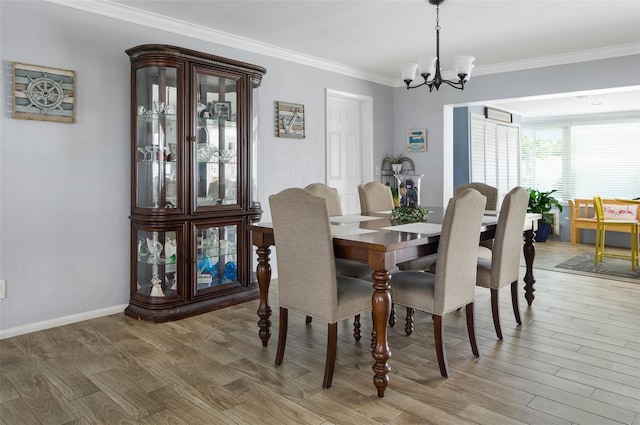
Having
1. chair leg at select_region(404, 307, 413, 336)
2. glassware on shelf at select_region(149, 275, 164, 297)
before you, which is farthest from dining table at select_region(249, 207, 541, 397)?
glassware on shelf at select_region(149, 275, 164, 297)

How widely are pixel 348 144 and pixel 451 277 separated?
356 cm

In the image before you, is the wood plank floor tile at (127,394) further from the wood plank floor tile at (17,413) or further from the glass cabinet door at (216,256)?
the glass cabinet door at (216,256)

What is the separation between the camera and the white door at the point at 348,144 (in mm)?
5477

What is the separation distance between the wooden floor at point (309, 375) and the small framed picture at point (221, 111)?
161cm

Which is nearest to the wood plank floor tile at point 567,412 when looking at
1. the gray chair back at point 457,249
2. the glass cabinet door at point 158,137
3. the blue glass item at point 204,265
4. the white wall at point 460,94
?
the gray chair back at point 457,249

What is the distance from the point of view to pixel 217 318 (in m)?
3.43

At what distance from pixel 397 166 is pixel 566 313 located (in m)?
3.03

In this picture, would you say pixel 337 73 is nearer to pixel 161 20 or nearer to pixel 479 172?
pixel 161 20

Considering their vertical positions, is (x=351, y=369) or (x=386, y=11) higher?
(x=386, y=11)

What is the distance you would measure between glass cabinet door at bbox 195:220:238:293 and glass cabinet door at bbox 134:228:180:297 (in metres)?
0.18

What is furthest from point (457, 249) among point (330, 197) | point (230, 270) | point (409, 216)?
point (230, 270)

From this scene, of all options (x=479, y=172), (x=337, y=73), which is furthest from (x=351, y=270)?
(x=479, y=172)

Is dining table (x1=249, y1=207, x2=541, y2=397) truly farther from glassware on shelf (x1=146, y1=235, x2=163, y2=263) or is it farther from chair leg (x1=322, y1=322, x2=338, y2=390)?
glassware on shelf (x1=146, y1=235, x2=163, y2=263)

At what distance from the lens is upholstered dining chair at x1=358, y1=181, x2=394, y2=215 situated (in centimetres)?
396
